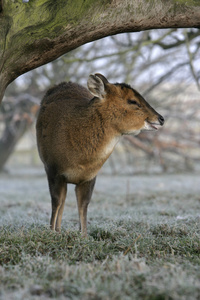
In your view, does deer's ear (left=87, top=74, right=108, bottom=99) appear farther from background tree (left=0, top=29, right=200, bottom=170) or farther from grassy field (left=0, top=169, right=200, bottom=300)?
background tree (left=0, top=29, right=200, bottom=170)

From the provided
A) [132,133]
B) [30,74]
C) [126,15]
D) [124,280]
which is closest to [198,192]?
[132,133]

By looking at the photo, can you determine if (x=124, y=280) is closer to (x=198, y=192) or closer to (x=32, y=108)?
(x=198, y=192)

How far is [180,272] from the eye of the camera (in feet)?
8.32

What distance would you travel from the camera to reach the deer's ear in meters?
4.05

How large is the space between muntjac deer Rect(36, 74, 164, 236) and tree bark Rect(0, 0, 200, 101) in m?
0.56

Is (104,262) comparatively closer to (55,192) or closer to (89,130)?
(55,192)

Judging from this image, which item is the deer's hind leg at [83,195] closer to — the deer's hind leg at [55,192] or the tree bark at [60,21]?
the deer's hind leg at [55,192]

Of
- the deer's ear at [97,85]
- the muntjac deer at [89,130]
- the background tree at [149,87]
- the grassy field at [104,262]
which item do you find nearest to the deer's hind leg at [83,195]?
the muntjac deer at [89,130]

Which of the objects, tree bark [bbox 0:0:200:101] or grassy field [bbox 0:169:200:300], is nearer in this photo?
grassy field [bbox 0:169:200:300]

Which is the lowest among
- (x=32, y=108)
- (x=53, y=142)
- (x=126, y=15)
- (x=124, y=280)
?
(x=124, y=280)

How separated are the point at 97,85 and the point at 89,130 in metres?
0.51

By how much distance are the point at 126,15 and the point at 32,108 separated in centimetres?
888

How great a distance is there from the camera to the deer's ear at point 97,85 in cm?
405

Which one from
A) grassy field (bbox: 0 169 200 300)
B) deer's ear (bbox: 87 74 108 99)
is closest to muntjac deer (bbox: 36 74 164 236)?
deer's ear (bbox: 87 74 108 99)
